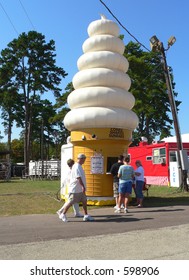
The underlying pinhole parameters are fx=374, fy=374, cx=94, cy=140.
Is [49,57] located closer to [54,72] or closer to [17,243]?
[54,72]

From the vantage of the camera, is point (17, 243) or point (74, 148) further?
point (74, 148)

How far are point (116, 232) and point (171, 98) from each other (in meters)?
12.1

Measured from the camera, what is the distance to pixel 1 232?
8.41m

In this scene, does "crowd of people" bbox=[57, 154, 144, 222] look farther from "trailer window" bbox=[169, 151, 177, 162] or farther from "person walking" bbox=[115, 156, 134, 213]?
"trailer window" bbox=[169, 151, 177, 162]

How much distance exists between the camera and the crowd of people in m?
9.95

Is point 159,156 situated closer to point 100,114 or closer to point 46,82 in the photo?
point 100,114

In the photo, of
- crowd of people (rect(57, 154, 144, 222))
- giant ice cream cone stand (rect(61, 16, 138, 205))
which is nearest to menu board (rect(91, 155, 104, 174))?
giant ice cream cone stand (rect(61, 16, 138, 205))

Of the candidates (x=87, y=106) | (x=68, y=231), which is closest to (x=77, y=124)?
(x=87, y=106)

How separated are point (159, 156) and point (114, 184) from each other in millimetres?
13045

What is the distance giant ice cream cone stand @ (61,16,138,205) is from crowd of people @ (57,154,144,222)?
2.54ft

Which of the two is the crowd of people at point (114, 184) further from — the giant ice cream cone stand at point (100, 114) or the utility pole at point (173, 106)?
the utility pole at point (173, 106)

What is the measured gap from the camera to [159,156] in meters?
25.3

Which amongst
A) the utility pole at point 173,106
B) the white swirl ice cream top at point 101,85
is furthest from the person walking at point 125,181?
the utility pole at point 173,106

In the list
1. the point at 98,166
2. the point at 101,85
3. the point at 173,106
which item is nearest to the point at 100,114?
the point at 101,85
